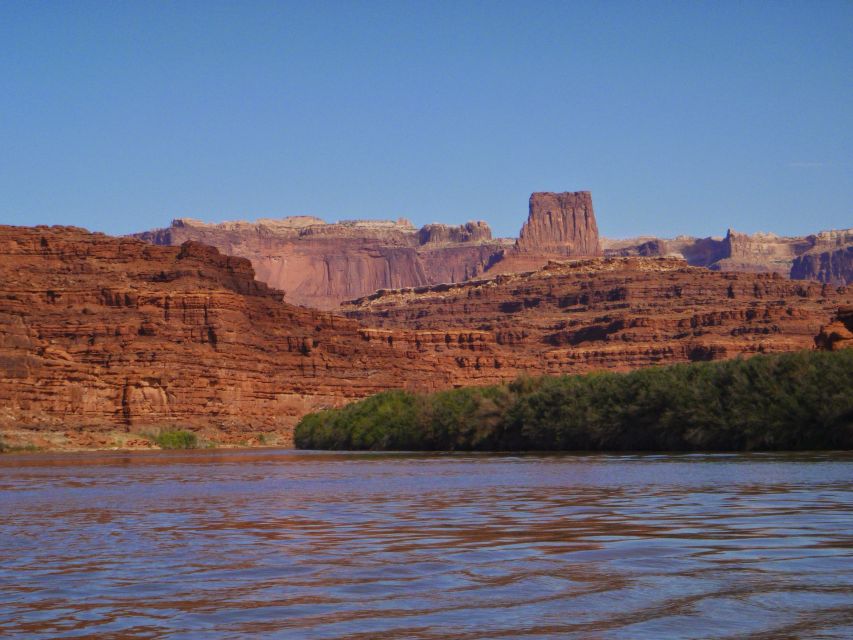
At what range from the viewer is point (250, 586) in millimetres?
11492

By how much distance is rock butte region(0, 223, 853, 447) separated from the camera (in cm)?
10769

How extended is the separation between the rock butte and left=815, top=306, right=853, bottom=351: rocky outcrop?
185 ft

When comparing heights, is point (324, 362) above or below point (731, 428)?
above

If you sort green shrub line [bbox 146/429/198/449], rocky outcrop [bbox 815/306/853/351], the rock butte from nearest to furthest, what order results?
rocky outcrop [bbox 815/306/853/351] → green shrub line [bbox 146/429/198/449] → the rock butte

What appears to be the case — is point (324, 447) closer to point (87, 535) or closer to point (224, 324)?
point (224, 324)

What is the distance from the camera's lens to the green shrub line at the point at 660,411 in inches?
1879

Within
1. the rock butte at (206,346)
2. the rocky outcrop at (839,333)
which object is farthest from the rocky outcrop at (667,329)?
the rocky outcrop at (839,333)

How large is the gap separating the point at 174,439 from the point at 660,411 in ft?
186

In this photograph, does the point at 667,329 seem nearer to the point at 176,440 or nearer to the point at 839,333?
the point at 176,440

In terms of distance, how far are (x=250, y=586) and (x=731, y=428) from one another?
136 ft

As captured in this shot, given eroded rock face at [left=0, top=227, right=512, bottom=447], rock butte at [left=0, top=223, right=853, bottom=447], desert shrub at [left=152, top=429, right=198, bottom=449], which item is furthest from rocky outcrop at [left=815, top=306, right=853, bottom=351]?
eroded rock face at [left=0, top=227, right=512, bottom=447]

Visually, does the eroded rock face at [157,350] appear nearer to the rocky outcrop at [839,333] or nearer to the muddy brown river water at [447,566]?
the rocky outcrop at [839,333]

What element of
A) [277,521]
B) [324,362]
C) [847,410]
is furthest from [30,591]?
[324,362]

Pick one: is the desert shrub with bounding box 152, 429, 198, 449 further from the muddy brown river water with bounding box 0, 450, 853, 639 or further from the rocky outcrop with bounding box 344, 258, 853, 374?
the muddy brown river water with bounding box 0, 450, 853, 639
